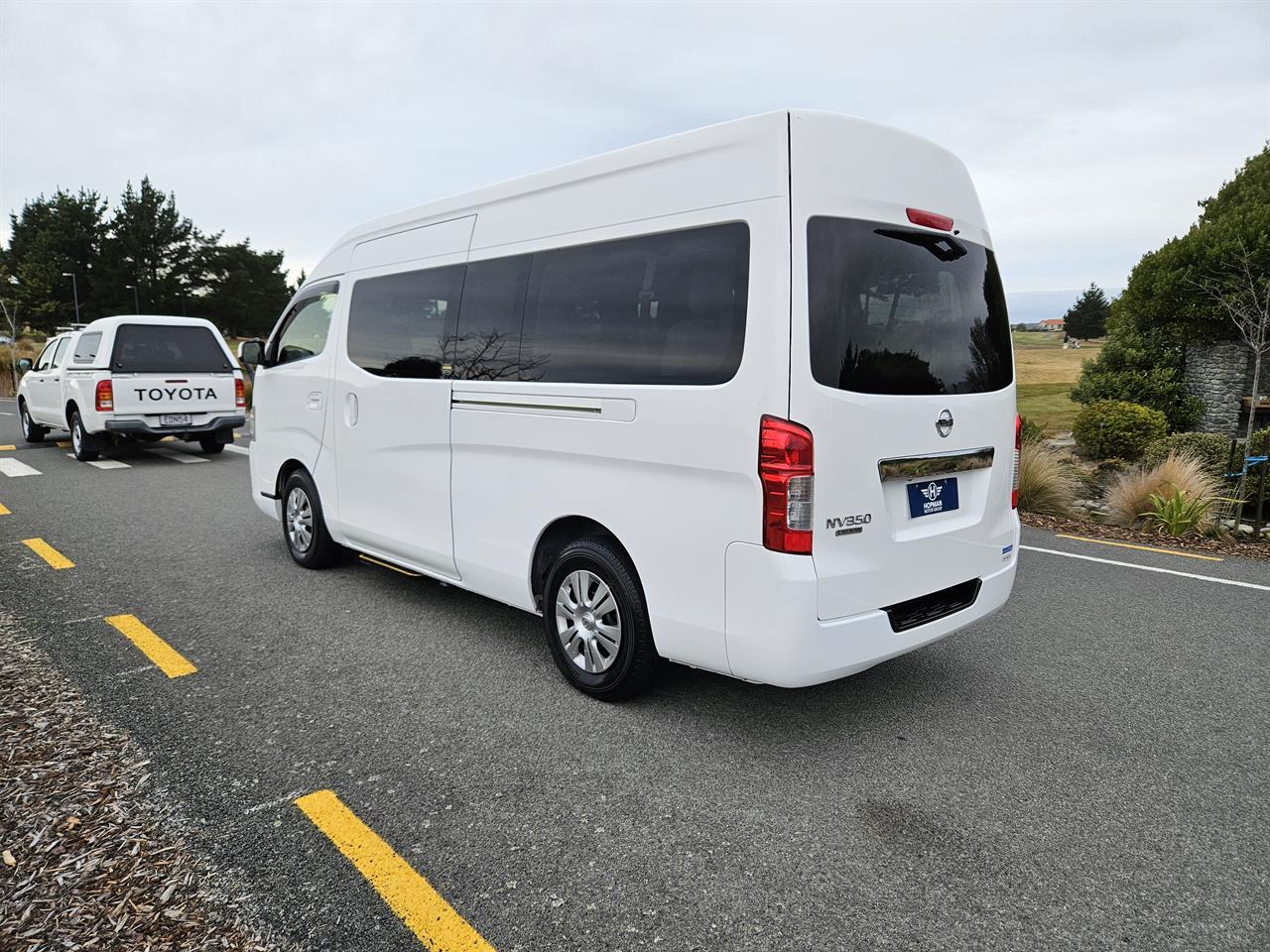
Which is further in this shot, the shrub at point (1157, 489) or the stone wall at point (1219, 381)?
the stone wall at point (1219, 381)

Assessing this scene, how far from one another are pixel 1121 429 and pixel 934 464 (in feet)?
38.0

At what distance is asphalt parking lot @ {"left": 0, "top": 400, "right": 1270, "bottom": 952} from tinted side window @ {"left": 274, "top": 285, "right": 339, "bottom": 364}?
1673 millimetres

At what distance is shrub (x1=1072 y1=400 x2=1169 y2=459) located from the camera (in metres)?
12.7

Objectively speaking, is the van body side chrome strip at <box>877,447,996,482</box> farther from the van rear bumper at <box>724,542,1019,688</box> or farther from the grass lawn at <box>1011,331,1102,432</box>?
the grass lawn at <box>1011,331,1102,432</box>

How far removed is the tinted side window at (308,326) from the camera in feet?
17.5

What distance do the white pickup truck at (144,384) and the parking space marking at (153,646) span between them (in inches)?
271

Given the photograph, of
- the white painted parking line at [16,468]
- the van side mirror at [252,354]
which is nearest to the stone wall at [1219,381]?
the van side mirror at [252,354]

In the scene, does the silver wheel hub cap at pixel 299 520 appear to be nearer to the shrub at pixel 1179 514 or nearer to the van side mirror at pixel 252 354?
the van side mirror at pixel 252 354

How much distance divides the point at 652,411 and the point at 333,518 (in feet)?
9.99

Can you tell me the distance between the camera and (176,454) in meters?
11.7

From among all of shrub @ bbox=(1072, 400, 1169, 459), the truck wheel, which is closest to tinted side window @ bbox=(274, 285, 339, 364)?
the truck wheel

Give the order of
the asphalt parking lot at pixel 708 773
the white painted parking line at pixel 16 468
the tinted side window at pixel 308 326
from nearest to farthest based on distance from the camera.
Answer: the asphalt parking lot at pixel 708 773 → the tinted side window at pixel 308 326 → the white painted parking line at pixel 16 468

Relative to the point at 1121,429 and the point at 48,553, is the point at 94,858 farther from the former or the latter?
the point at 1121,429

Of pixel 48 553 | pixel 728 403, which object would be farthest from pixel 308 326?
pixel 728 403
